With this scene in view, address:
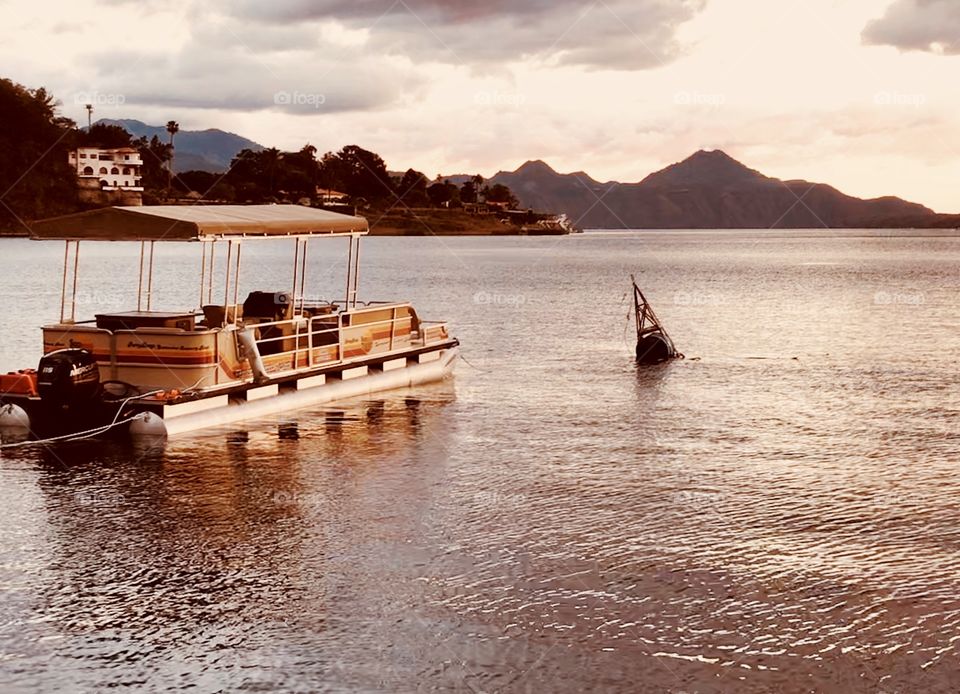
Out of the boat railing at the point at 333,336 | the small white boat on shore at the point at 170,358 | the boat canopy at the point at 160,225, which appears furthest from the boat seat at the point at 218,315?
the boat canopy at the point at 160,225

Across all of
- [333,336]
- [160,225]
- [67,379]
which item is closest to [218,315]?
[160,225]

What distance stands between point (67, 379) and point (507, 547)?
10988mm

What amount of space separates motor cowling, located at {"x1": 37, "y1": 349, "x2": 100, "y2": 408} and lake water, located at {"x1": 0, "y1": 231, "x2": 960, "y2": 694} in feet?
3.44

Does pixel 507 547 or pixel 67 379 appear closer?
pixel 507 547

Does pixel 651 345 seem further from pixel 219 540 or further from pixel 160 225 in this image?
pixel 219 540

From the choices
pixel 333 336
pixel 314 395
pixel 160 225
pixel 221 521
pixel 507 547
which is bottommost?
pixel 221 521

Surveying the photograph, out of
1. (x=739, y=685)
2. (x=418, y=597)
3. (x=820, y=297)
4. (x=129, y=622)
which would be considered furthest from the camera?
(x=820, y=297)

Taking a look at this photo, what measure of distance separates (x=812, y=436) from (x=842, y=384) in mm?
11257

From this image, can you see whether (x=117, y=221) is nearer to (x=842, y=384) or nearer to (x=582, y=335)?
(x=842, y=384)

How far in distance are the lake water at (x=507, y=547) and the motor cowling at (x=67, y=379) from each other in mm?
1047

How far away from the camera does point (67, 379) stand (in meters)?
23.0

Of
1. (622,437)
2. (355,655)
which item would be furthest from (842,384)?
(355,655)

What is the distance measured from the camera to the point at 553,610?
46.3 ft

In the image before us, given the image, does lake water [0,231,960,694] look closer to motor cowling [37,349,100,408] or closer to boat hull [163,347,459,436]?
boat hull [163,347,459,436]
